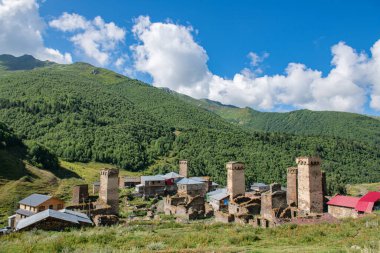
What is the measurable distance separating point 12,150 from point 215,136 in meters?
81.0

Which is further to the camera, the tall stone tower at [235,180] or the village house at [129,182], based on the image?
the village house at [129,182]

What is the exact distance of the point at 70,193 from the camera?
61.8 meters

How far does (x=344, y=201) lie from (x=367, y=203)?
3146mm

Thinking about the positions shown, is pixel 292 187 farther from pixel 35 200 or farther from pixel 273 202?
pixel 35 200

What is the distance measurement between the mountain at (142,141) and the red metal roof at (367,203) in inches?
2309

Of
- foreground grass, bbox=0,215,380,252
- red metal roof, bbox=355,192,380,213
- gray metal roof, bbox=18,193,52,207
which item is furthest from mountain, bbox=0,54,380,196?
foreground grass, bbox=0,215,380,252

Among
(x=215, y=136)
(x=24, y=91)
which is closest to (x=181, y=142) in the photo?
(x=215, y=136)

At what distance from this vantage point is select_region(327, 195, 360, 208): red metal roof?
35.6m

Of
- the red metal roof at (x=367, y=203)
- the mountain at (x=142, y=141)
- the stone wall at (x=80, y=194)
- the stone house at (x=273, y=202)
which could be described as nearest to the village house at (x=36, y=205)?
the stone wall at (x=80, y=194)

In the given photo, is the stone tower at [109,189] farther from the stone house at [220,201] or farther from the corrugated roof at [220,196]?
the corrugated roof at [220,196]

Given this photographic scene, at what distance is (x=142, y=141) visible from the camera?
427 feet

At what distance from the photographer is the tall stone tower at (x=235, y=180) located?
160ft

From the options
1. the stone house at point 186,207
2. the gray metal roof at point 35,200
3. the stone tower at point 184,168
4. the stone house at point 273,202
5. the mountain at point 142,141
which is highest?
the mountain at point 142,141

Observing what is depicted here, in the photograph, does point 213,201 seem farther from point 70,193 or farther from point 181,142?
point 181,142
